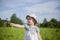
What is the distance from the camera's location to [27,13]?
1.64 metres

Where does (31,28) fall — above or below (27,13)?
below

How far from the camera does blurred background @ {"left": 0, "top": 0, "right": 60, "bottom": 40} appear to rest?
1.64 meters

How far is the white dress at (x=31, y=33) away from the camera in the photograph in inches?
62.3

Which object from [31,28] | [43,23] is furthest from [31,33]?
[43,23]

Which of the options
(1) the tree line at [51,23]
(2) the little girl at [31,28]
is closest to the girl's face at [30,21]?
(2) the little girl at [31,28]

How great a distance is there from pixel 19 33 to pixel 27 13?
0.20 m

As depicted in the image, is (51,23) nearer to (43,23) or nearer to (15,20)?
(43,23)

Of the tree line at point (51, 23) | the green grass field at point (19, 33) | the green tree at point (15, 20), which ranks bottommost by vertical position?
the green grass field at point (19, 33)

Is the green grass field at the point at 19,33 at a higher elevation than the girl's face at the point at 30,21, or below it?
below

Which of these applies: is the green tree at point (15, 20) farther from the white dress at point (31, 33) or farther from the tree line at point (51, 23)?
the tree line at point (51, 23)

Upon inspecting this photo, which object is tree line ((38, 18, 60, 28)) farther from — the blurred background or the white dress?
the white dress

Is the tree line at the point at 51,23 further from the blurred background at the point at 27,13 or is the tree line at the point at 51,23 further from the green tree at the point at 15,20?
the green tree at the point at 15,20

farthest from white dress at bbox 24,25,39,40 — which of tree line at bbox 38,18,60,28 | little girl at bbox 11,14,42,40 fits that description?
tree line at bbox 38,18,60,28

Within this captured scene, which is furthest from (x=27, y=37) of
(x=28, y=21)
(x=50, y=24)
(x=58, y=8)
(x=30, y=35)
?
(x=58, y=8)
